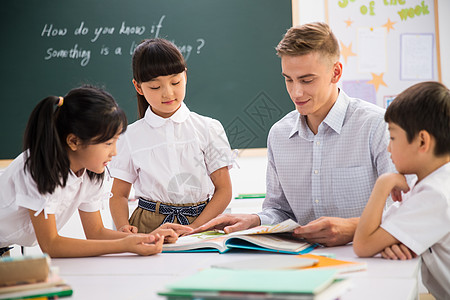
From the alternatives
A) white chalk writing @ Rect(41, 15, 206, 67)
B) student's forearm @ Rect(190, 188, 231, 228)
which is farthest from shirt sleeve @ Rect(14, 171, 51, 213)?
white chalk writing @ Rect(41, 15, 206, 67)

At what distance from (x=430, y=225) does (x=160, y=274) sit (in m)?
0.67

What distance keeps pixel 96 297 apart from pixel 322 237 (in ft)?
2.20

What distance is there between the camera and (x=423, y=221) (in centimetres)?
122

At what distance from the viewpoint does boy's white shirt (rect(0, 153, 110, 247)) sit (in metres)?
1.51

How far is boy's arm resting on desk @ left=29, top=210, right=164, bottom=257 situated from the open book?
0.07 metres

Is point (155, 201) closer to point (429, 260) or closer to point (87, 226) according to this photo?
point (87, 226)

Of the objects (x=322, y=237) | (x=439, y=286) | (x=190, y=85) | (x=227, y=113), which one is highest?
(x=190, y=85)

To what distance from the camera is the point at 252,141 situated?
341cm

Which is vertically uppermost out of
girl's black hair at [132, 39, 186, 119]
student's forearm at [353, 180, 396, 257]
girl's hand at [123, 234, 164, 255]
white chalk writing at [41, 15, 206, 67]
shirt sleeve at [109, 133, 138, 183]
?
white chalk writing at [41, 15, 206, 67]

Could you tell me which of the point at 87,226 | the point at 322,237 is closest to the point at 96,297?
the point at 322,237

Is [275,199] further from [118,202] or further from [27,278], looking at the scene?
[27,278]

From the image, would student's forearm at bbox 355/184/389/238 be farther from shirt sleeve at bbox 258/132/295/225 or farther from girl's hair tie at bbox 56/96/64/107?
girl's hair tie at bbox 56/96/64/107

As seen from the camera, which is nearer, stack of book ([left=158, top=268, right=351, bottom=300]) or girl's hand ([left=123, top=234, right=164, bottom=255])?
stack of book ([left=158, top=268, right=351, bottom=300])

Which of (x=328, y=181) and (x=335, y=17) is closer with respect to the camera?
(x=328, y=181)
